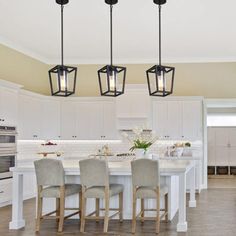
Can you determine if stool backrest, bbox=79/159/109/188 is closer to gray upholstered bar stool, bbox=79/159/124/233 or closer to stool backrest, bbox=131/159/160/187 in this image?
gray upholstered bar stool, bbox=79/159/124/233

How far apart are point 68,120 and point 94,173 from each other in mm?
4972

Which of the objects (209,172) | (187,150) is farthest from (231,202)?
(209,172)

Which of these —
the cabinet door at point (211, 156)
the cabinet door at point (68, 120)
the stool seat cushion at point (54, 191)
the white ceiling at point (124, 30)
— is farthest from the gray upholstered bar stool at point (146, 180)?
the cabinet door at point (211, 156)

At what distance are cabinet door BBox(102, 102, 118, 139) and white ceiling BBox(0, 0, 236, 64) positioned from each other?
129 centimetres

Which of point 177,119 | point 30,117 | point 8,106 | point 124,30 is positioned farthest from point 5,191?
point 177,119

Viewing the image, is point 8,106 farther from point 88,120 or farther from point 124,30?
point 88,120

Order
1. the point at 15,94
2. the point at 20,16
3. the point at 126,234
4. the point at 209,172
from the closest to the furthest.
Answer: the point at 126,234, the point at 20,16, the point at 15,94, the point at 209,172

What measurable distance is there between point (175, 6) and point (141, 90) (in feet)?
12.5

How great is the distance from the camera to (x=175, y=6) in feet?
22.7

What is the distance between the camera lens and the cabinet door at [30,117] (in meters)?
9.23

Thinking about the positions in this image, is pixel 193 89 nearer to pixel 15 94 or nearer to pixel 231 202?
pixel 231 202

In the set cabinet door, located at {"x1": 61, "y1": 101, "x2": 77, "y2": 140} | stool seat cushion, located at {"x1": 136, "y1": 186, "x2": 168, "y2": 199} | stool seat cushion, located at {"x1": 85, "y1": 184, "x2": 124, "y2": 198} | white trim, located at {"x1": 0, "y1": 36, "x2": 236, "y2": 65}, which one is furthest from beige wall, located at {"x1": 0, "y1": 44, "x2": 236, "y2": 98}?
stool seat cushion, located at {"x1": 136, "y1": 186, "x2": 168, "y2": 199}

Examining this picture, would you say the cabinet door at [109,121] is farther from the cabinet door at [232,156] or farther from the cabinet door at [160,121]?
the cabinet door at [232,156]

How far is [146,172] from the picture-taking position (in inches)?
240
